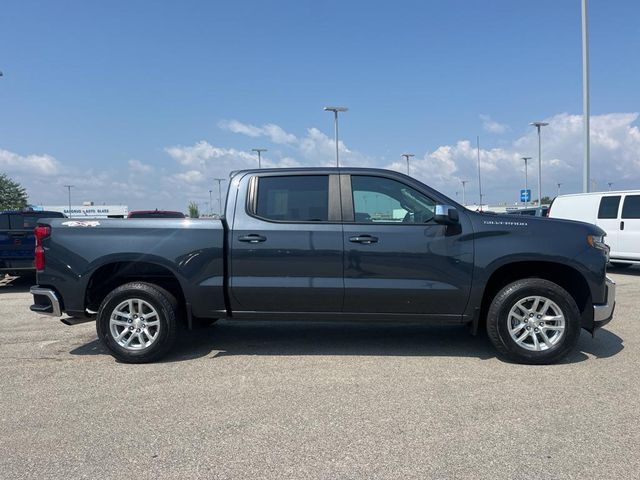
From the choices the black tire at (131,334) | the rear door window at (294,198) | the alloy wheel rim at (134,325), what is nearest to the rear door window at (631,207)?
the rear door window at (294,198)

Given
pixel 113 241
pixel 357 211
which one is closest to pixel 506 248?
pixel 357 211

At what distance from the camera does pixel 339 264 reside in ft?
16.1

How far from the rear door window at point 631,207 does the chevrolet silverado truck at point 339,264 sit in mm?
7564

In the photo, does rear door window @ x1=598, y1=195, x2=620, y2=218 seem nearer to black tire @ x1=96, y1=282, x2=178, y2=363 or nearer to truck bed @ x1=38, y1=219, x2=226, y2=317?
truck bed @ x1=38, y1=219, x2=226, y2=317

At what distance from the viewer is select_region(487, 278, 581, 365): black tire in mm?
4746

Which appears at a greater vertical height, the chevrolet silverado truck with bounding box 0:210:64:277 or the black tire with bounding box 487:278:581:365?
the chevrolet silverado truck with bounding box 0:210:64:277

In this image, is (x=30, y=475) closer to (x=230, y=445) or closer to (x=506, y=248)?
(x=230, y=445)

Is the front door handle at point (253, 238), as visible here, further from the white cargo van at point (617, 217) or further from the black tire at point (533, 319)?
the white cargo van at point (617, 217)

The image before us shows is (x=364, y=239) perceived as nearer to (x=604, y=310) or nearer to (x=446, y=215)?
(x=446, y=215)

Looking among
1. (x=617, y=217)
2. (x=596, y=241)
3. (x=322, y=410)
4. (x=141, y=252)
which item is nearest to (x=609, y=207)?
(x=617, y=217)

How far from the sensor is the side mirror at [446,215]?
4.67 m

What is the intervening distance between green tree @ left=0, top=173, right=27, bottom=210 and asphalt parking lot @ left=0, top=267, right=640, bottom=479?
67187mm

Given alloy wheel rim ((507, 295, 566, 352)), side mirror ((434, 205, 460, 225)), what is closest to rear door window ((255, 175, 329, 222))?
side mirror ((434, 205, 460, 225))

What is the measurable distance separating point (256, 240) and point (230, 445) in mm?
2157
